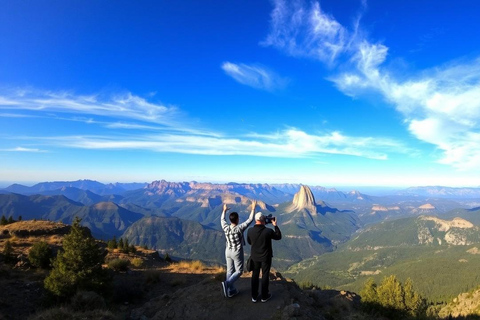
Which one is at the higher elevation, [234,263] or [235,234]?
[235,234]

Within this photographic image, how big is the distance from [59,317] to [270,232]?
8.81 m

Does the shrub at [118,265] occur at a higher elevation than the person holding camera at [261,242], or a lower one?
lower

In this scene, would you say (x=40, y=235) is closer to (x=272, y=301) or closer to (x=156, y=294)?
(x=156, y=294)

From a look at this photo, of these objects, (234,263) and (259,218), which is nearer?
(259,218)

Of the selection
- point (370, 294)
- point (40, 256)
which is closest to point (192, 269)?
point (40, 256)

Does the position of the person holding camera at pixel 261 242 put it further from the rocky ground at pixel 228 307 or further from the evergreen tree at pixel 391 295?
the evergreen tree at pixel 391 295

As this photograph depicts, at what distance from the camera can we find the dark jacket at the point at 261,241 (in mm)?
10398

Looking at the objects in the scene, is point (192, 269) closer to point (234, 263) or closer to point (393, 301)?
point (234, 263)

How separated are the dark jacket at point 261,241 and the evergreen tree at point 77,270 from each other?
995 cm

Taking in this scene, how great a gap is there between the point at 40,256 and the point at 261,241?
19705 millimetres

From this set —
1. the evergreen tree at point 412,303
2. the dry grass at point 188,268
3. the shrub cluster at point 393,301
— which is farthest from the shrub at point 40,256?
the evergreen tree at point 412,303

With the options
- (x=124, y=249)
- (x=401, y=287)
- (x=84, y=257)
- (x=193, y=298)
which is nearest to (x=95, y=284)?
(x=84, y=257)

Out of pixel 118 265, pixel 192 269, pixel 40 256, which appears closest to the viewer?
pixel 40 256

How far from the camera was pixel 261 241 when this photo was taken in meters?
10.5
